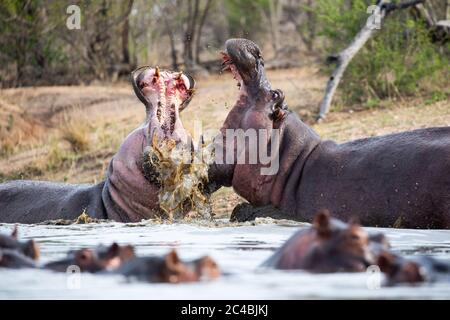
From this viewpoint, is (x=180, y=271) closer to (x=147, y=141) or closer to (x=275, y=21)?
(x=147, y=141)

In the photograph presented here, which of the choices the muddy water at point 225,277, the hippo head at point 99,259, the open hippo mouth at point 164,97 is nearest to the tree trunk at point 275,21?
the open hippo mouth at point 164,97

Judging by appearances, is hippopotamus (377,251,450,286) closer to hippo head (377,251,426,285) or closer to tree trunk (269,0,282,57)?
hippo head (377,251,426,285)

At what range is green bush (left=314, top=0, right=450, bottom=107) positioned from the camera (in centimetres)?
1148

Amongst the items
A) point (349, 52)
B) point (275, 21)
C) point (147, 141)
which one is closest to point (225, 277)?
point (147, 141)

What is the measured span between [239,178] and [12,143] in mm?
6717

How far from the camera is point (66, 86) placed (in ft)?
53.9

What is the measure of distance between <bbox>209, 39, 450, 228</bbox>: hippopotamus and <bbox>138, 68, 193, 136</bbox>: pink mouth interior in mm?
396

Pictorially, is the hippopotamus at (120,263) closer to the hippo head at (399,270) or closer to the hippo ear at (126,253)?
the hippo ear at (126,253)

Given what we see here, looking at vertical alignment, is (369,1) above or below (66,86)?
above

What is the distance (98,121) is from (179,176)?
7.01m

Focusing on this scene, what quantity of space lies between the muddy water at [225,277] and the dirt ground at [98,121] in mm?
2004
